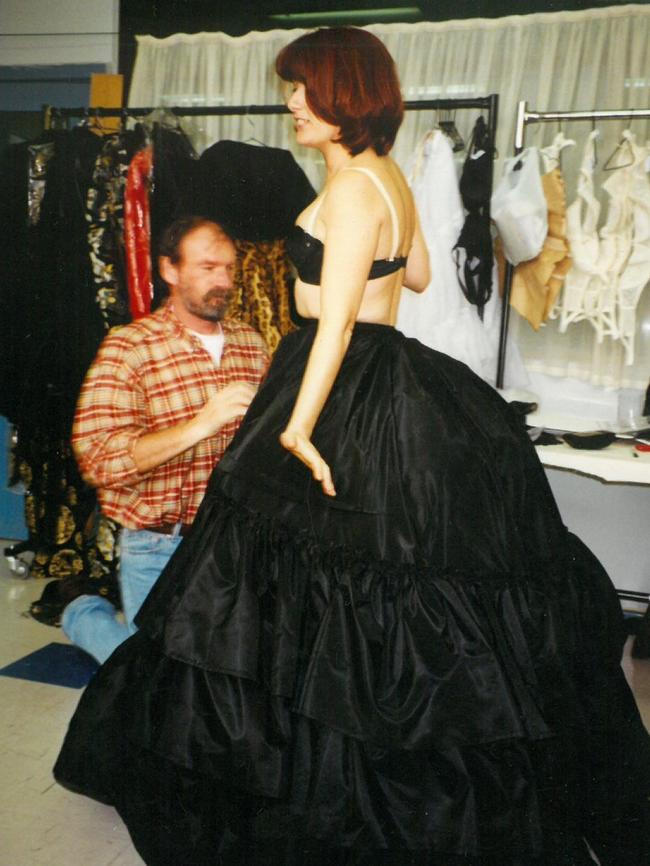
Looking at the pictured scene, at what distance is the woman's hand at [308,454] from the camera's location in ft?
3.43

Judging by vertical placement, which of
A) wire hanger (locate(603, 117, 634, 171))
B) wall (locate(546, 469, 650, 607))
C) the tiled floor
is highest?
wire hanger (locate(603, 117, 634, 171))

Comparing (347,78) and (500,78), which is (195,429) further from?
(500,78)

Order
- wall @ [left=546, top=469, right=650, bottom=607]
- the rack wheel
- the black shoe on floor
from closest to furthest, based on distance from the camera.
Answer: the black shoe on floor, the rack wheel, wall @ [left=546, top=469, right=650, bottom=607]

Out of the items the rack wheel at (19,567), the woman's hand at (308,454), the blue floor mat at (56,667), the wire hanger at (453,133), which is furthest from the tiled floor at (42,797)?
the wire hanger at (453,133)

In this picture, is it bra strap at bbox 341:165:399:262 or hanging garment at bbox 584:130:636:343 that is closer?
bra strap at bbox 341:165:399:262

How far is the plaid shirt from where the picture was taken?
4.60ft

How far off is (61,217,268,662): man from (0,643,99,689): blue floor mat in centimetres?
34

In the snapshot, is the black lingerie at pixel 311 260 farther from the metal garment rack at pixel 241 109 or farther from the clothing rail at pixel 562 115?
the clothing rail at pixel 562 115

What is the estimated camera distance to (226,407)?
131cm

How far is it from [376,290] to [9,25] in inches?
32.5

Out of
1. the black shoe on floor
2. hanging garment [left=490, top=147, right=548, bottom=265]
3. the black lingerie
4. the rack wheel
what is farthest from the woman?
the rack wheel

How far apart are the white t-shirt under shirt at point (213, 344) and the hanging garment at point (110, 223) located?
0.58 metres

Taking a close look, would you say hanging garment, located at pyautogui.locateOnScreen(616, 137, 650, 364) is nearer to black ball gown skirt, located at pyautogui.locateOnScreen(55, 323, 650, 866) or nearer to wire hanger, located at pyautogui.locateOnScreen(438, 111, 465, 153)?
wire hanger, located at pyautogui.locateOnScreen(438, 111, 465, 153)

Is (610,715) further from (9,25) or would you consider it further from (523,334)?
(9,25)
